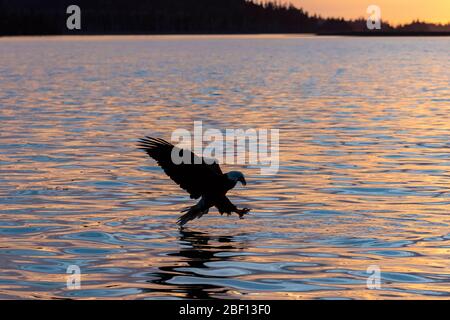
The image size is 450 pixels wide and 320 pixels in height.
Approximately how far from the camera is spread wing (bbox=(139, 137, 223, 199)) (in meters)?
15.8

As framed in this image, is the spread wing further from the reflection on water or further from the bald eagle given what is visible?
the reflection on water

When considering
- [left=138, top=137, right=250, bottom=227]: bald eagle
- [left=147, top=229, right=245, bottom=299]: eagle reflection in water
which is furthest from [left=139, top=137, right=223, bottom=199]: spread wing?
[left=147, top=229, right=245, bottom=299]: eagle reflection in water

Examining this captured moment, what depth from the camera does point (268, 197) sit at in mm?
19609

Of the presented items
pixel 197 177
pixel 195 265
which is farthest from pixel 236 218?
pixel 195 265

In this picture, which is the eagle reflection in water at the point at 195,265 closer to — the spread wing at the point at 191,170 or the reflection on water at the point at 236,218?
the reflection on water at the point at 236,218

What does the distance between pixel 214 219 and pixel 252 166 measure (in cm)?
677

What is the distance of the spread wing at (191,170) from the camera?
15773mm

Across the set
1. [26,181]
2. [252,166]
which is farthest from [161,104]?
[26,181]

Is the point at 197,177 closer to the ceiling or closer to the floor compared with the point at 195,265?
closer to the ceiling

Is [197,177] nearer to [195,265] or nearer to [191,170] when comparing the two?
[191,170]

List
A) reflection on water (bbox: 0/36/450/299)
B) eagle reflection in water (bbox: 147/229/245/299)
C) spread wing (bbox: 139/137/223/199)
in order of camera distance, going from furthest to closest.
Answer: spread wing (bbox: 139/137/223/199), reflection on water (bbox: 0/36/450/299), eagle reflection in water (bbox: 147/229/245/299)

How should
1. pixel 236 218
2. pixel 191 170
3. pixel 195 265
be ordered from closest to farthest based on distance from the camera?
pixel 195 265
pixel 191 170
pixel 236 218

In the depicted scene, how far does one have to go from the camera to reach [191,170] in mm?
15844

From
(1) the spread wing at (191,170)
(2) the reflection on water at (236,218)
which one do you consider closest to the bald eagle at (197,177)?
(1) the spread wing at (191,170)
